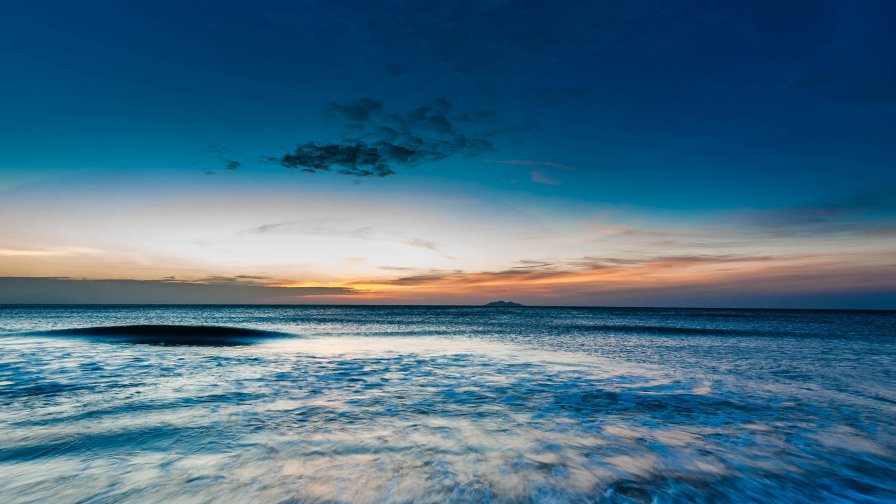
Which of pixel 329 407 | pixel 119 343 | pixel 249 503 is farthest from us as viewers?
pixel 119 343

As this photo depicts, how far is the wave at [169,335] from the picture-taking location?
76.6ft

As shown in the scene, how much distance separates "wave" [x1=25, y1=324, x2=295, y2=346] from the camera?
76.6 feet

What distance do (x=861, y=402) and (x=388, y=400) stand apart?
36.6 ft

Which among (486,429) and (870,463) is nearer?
(870,463)

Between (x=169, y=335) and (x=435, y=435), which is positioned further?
(x=169, y=335)

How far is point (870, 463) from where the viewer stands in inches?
239

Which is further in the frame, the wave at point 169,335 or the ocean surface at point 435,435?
the wave at point 169,335

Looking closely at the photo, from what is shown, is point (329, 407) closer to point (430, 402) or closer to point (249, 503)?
point (430, 402)

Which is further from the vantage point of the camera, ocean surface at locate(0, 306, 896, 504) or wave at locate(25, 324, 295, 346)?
wave at locate(25, 324, 295, 346)

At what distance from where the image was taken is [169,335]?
26750mm

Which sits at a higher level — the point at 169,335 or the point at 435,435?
the point at 435,435

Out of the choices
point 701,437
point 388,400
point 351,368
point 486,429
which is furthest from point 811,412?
point 351,368

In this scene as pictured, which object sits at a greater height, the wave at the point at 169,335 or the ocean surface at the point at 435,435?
the ocean surface at the point at 435,435

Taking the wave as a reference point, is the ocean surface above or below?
above
